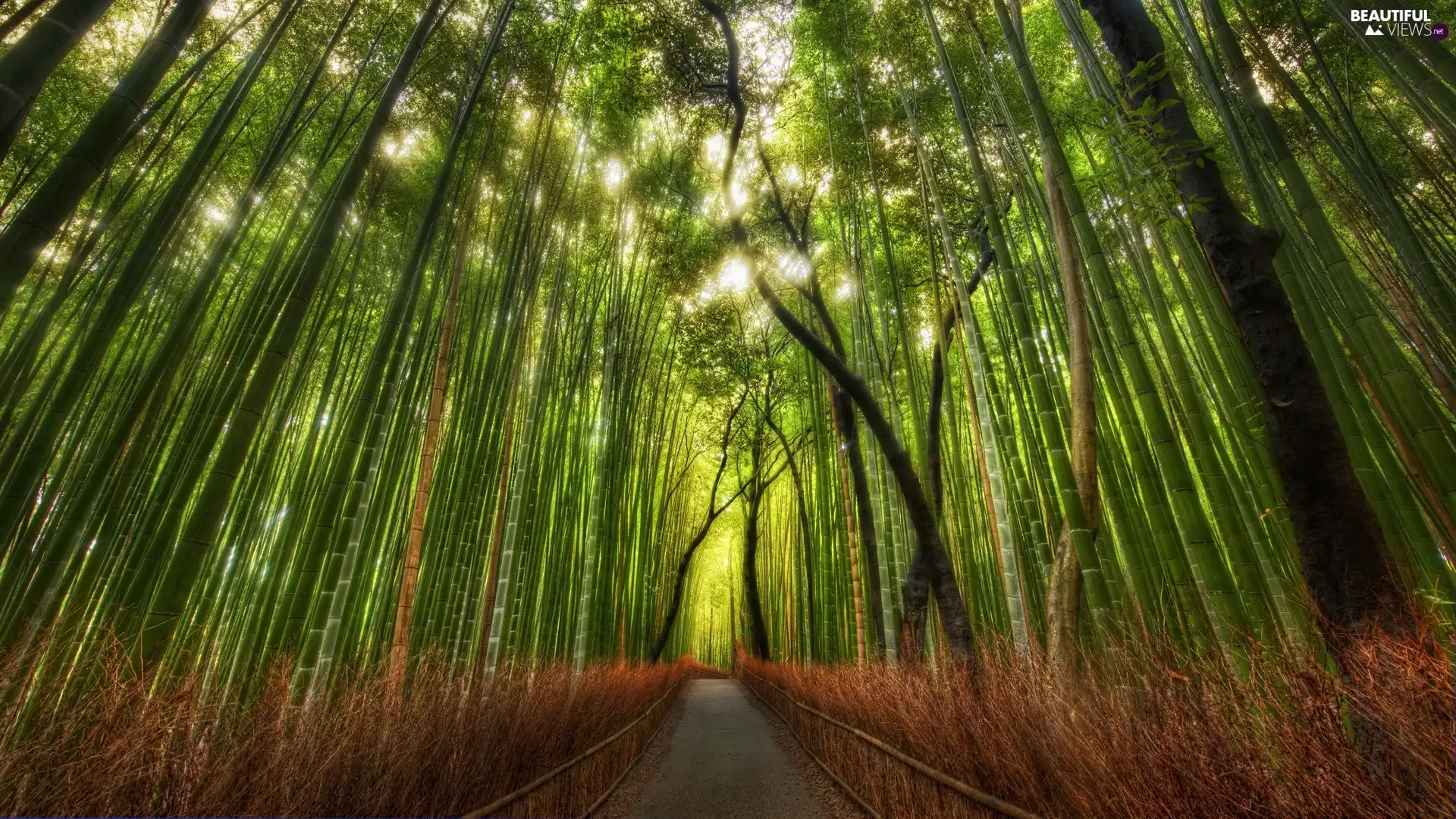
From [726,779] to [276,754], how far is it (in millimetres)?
3499

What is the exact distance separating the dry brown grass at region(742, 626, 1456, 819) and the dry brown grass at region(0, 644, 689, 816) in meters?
1.71

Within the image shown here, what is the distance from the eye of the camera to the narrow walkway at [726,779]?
3248mm

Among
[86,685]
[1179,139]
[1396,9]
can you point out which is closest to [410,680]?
[86,685]

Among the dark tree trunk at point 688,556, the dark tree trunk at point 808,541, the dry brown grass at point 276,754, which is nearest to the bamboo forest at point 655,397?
the dry brown grass at point 276,754

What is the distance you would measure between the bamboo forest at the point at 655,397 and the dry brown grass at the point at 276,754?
11 mm

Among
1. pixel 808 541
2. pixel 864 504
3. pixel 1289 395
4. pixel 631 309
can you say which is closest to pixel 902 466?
pixel 1289 395

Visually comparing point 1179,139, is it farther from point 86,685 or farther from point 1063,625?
point 86,685

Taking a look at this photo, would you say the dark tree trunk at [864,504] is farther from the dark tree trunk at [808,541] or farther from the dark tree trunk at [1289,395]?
the dark tree trunk at [1289,395]

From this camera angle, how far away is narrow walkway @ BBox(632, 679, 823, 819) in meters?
3.25

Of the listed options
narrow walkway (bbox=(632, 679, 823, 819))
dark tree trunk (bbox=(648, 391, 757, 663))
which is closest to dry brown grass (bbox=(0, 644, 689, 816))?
narrow walkway (bbox=(632, 679, 823, 819))

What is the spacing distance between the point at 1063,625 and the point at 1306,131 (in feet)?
13.2

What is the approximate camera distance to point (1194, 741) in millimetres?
1039

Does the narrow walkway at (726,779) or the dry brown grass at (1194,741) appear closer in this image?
the dry brown grass at (1194,741)

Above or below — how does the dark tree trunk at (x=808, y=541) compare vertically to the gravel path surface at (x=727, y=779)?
above
